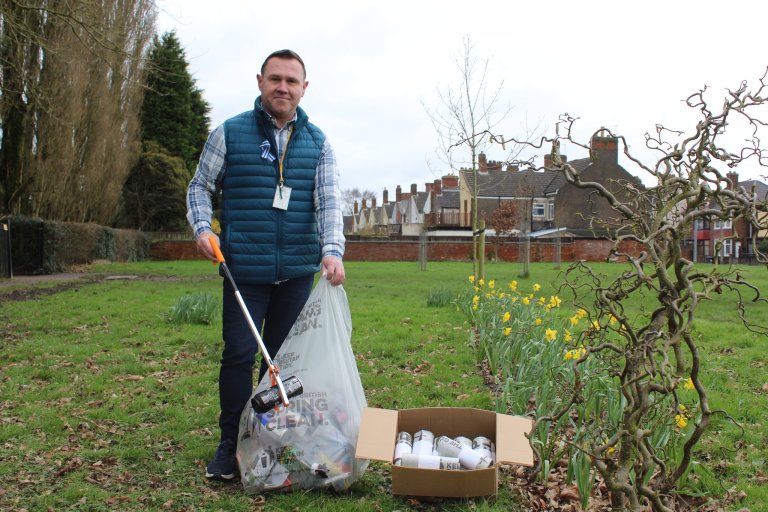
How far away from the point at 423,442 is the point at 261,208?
139cm

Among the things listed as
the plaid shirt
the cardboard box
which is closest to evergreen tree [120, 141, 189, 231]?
the plaid shirt

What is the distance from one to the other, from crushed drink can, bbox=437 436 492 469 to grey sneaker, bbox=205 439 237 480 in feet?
3.37

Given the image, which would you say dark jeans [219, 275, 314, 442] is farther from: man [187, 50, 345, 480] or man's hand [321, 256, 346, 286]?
man's hand [321, 256, 346, 286]

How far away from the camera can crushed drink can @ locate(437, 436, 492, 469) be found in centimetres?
295

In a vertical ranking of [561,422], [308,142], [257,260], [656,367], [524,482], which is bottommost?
[524,482]

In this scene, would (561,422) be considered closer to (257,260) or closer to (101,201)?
(257,260)

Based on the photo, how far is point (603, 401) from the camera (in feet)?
12.2

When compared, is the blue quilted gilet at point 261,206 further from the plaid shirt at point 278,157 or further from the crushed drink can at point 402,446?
the crushed drink can at point 402,446

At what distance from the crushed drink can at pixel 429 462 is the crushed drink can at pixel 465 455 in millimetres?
36

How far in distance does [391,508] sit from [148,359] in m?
3.87

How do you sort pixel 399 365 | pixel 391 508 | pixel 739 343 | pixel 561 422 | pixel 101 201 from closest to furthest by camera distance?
1. pixel 391 508
2. pixel 561 422
3. pixel 399 365
4. pixel 739 343
5. pixel 101 201

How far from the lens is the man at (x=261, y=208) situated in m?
3.23

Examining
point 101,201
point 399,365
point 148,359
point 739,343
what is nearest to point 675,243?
point 399,365

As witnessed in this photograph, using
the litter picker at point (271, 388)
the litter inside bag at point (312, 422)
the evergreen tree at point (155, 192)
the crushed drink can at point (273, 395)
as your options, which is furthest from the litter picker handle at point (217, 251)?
the evergreen tree at point (155, 192)
